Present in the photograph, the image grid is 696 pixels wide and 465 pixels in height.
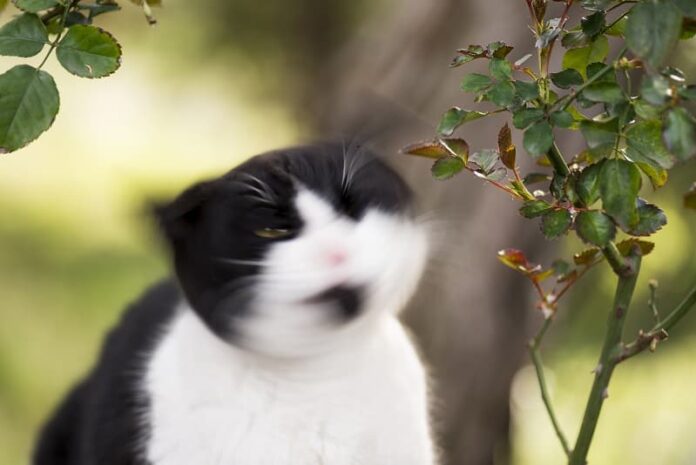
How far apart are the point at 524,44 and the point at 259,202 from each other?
76 centimetres

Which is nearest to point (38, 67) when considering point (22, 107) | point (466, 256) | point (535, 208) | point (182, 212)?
point (22, 107)

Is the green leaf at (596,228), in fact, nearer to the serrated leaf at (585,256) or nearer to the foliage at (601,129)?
the foliage at (601,129)

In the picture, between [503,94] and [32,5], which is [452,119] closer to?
[503,94]

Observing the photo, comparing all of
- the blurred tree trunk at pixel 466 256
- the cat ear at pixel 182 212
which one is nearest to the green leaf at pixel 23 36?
the cat ear at pixel 182 212

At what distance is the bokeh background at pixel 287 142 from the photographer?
130 cm

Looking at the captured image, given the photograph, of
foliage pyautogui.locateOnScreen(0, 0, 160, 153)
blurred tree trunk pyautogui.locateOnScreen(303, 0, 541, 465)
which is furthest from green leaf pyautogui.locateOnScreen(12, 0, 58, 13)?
blurred tree trunk pyautogui.locateOnScreen(303, 0, 541, 465)

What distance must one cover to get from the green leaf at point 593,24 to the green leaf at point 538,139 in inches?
2.8

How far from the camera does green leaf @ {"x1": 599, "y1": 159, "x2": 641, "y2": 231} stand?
0.44m

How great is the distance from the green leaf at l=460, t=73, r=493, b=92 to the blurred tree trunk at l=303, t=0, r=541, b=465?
713 millimetres

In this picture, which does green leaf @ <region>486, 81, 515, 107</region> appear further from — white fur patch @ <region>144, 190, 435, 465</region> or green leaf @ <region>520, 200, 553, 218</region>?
white fur patch @ <region>144, 190, 435, 465</region>

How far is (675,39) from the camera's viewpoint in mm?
387

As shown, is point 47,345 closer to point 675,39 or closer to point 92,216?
point 92,216

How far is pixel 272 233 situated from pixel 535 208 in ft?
0.61

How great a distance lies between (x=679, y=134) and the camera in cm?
38
